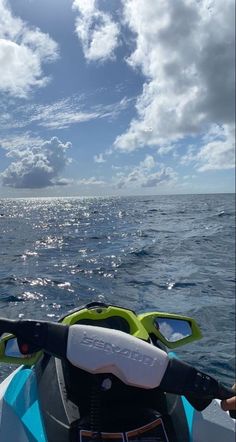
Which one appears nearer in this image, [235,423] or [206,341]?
[235,423]

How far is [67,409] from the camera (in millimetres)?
2107

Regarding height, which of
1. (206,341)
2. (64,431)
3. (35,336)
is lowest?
(206,341)

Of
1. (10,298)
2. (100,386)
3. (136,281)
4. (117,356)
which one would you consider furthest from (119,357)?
(136,281)

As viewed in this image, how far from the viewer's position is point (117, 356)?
175 cm

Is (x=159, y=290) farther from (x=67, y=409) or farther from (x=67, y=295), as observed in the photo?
(x=67, y=409)

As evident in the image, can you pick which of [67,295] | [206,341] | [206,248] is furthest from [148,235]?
[206,341]

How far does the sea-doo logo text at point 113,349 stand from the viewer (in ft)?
5.74

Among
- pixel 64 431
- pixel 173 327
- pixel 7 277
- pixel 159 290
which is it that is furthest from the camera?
pixel 7 277

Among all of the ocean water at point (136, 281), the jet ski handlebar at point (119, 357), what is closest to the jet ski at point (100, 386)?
the jet ski handlebar at point (119, 357)

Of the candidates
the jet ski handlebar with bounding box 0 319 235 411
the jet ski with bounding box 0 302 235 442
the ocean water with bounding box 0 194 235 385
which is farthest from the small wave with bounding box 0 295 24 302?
the jet ski handlebar with bounding box 0 319 235 411

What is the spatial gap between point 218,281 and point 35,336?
31.4ft

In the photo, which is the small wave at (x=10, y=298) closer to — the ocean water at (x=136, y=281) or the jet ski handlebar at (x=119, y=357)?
the ocean water at (x=136, y=281)

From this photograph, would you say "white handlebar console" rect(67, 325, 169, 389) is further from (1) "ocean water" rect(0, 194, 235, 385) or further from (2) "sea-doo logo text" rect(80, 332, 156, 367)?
(1) "ocean water" rect(0, 194, 235, 385)

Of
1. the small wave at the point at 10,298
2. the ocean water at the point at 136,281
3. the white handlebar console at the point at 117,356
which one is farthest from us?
the small wave at the point at 10,298
